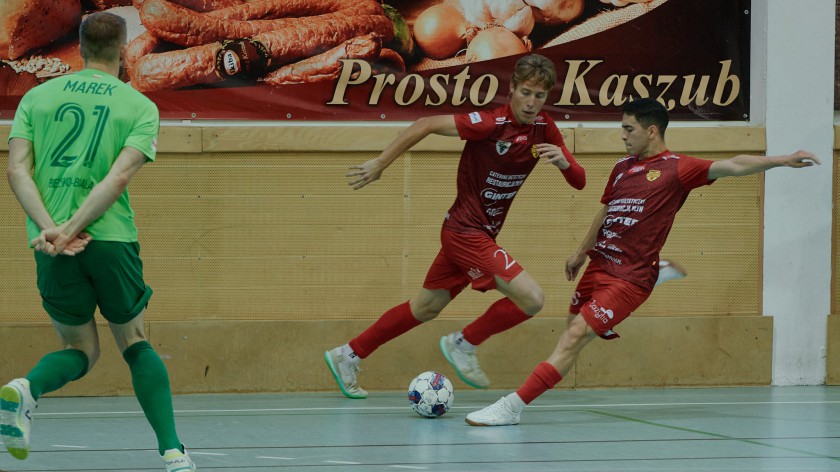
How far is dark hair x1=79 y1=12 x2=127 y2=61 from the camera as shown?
15.1ft

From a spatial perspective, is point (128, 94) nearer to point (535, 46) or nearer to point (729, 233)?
point (535, 46)

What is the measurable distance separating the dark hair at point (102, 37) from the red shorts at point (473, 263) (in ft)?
9.98

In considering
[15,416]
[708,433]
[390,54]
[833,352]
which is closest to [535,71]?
[390,54]

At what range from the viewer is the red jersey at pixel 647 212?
22.1ft

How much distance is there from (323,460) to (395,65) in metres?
3.99

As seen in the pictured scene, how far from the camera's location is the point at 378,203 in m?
8.55

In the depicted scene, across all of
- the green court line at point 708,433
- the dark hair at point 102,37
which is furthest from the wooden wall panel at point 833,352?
the dark hair at point 102,37

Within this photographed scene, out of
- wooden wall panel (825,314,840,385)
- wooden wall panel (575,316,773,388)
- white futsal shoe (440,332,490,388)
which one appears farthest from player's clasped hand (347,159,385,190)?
wooden wall panel (825,314,840,385)

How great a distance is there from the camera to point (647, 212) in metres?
6.76

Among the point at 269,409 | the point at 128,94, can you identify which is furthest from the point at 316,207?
the point at 128,94

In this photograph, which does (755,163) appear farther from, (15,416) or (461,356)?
(15,416)

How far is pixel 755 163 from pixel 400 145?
2.03 m

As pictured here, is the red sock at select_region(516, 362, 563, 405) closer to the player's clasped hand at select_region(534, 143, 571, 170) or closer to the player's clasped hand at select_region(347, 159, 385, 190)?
the player's clasped hand at select_region(534, 143, 571, 170)

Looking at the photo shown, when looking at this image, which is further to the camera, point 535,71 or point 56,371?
point 535,71
